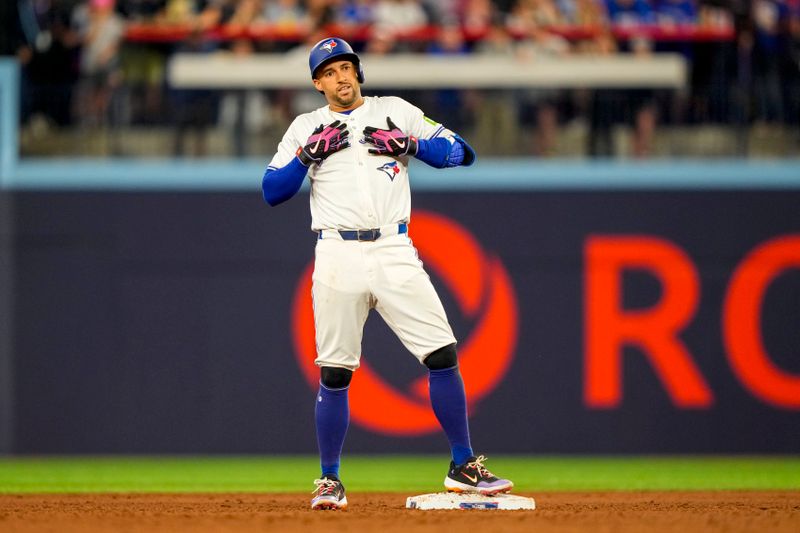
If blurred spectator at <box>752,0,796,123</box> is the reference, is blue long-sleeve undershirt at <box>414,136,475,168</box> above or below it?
below

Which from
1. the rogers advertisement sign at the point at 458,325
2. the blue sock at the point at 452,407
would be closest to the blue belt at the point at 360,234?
the blue sock at the point at 452,407

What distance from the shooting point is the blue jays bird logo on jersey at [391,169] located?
733cm

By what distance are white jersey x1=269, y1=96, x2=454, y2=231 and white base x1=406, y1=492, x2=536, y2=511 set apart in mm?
1553

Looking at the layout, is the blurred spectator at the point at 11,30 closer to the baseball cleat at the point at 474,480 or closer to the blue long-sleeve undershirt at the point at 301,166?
the blue long-sleeve undershirt at the point at 301,166

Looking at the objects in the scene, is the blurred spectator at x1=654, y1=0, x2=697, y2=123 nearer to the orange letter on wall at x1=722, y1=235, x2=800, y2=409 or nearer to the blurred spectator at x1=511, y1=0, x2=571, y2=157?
the blurred spectator at x1=511, y1=0, x2=571, y2=157

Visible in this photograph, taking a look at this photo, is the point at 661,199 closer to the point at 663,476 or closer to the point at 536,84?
the point at 536,84

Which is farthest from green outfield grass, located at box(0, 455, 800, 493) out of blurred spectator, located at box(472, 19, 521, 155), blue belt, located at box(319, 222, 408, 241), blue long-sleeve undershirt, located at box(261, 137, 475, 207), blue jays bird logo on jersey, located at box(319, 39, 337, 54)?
blue jays bird logo on jersey, located at box(319, 39, 337, 54)

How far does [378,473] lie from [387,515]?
429 centimetres

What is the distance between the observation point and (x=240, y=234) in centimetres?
→ 1280

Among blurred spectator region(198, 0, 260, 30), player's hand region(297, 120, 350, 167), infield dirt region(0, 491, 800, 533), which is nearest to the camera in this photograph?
infield dirt region(0, 491, 800, 533)

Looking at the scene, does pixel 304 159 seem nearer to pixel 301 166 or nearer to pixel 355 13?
pixel 301 166

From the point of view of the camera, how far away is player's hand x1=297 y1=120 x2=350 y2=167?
23.5ft

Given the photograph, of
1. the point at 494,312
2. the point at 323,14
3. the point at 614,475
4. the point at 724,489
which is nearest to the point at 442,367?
the point at 724,489

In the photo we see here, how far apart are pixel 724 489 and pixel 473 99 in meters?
5.05
